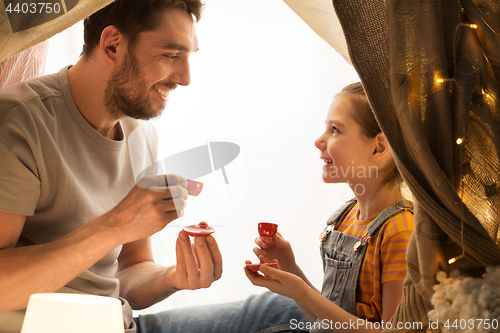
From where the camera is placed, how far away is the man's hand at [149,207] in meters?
0.91

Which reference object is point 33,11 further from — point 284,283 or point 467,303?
point 467,303

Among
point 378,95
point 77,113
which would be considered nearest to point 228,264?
point 77,113

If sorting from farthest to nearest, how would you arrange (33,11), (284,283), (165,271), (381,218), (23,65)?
(23,65) < (165,271) < (381,218) < (284,283) < (33,11)

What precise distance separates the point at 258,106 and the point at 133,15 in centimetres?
45

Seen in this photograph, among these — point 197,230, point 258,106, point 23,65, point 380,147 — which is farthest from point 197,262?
point 23,65

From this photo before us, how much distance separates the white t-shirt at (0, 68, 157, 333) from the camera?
93cm

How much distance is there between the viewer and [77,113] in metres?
1.11

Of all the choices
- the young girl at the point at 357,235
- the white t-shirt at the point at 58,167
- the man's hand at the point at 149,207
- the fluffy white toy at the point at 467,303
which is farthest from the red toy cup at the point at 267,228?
the fluffy white toy at the point at 467,303

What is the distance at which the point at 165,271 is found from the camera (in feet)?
4.02

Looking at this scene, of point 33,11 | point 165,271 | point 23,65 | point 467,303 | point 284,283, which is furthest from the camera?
point 23,65

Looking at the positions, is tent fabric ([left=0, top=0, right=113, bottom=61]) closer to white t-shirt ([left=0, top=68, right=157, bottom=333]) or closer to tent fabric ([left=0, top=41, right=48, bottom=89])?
white t-shirt ([left=0, top=68, right=157, bottom=333])

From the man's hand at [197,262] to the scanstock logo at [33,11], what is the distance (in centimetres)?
59

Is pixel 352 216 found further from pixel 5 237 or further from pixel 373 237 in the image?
pixel 5 237

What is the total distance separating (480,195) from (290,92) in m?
0.56
